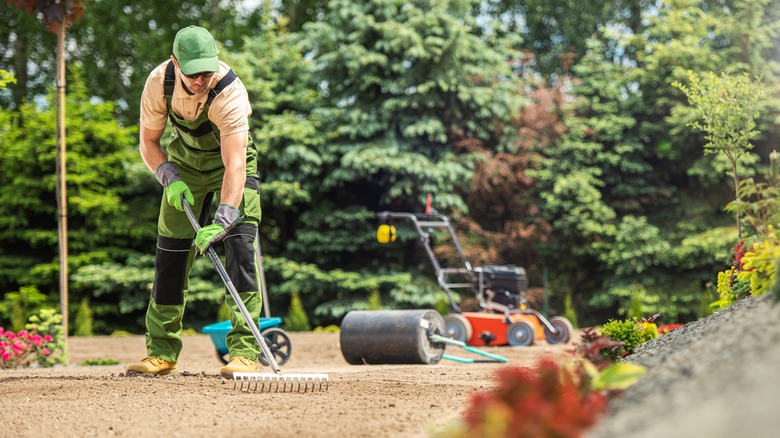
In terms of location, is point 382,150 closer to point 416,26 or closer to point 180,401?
point 416,26

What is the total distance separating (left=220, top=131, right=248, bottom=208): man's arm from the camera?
4691mm

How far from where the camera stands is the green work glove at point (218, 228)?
14.9 feet

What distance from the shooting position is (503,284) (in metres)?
9.75

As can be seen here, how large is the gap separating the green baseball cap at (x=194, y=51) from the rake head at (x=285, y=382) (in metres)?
1.54

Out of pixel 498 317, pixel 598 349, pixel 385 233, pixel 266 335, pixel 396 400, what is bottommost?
pixel 498 317

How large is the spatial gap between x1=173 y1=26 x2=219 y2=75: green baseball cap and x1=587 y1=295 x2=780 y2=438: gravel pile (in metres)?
2.70

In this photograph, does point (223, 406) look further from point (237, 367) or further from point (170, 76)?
point (170, 76)

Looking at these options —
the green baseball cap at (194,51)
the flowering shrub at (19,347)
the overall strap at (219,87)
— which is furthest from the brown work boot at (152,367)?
the flowering shrub at (19,347)

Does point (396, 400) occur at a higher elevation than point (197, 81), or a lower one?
lower

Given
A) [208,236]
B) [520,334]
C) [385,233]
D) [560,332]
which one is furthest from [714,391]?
[560,332]

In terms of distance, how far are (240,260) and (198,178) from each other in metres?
0.61

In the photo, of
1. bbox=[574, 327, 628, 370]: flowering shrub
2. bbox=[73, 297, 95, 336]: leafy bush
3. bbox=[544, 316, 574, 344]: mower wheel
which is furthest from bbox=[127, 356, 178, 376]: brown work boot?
bbox=[73, 297, 95, 336]: leafy bush

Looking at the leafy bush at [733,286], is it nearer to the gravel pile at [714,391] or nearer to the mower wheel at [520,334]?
the gravel pile at [714,391]

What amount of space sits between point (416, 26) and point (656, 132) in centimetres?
438
